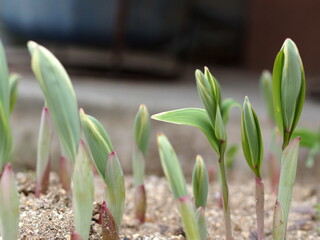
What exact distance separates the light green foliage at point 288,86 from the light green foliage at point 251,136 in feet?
0.11

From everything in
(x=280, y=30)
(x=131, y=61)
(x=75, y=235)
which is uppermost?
(x=280, y=30)

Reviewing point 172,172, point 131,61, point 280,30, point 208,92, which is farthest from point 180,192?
point 280,30

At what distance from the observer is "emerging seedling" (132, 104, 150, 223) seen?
87 centimetres

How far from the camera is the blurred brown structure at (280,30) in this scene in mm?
3207

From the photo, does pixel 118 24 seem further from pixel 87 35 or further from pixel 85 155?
pixel 85 155

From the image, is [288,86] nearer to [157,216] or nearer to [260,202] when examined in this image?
[260,202]

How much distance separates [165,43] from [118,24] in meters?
0.25

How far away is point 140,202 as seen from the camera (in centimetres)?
97

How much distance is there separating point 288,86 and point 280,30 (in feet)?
9.23

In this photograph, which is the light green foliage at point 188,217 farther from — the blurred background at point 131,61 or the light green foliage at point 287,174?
the blurred background at point 131,61

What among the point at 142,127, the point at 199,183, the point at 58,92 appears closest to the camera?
the point at 58,92

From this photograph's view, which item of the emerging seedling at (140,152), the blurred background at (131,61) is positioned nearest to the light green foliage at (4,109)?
the emerging seedling at (140,152)

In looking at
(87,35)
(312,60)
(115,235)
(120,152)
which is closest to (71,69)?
(87,35)

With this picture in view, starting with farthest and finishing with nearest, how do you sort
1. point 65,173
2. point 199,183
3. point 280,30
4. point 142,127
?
point 280,30 → point 65,173 → point 142,127 → point 199,183
